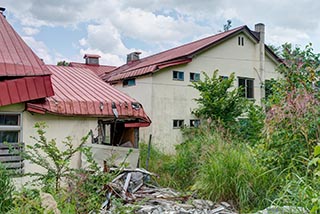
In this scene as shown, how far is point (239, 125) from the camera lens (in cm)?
1272

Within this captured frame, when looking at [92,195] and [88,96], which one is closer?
[92,195]

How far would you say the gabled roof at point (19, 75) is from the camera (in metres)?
6.92

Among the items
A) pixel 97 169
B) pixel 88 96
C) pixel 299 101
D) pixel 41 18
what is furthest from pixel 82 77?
pixel 299 101

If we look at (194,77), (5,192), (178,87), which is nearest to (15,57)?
(5,192)

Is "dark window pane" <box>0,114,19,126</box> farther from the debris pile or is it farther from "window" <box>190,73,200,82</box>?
"window" <box>190,73,200,82</box>

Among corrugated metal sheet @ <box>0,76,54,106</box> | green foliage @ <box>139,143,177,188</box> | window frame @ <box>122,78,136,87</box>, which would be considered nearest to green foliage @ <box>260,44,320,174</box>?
green foliage @ <box>139,143,177,188</box>

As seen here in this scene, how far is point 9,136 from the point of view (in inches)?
286

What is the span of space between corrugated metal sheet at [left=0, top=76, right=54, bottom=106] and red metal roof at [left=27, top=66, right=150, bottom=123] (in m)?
0.24

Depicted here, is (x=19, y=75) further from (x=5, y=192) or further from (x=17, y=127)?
(x=5, y=192)

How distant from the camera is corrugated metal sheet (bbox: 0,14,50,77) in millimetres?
7152

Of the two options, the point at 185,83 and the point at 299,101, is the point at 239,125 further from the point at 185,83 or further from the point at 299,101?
the point at 299,101

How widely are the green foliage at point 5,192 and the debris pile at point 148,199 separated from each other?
1455 millimetres

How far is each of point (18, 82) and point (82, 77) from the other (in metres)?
3.71

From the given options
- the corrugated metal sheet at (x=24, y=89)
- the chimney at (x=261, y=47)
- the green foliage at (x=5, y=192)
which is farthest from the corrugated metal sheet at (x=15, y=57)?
the chimney at (x=261, y=47)
